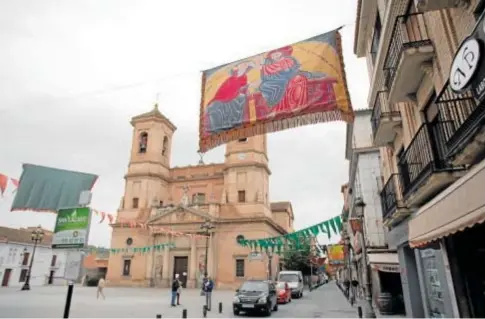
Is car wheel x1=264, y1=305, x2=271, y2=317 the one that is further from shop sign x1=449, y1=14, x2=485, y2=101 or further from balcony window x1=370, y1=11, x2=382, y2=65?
shop sign x1=449, y1=14, x2=485, y2=101

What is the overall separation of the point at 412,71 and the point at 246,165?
31.0m

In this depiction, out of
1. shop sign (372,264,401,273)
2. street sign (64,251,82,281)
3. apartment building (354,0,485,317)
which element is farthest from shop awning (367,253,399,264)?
street sign (64,251,82,281)

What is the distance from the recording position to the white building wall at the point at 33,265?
40.8 m

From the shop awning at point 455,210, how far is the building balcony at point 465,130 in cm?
35

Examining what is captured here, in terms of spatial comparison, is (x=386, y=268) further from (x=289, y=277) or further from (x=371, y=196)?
(x=289, y=277)

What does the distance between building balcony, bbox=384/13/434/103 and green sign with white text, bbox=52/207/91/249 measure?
7831 mm

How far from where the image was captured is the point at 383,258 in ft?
48.6

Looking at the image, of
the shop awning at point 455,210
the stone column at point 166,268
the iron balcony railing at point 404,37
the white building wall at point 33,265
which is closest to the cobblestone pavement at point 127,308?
the shop awning at point 455,210

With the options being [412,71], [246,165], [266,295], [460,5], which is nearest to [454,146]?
[460,5]

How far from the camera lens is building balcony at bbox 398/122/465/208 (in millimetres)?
6098

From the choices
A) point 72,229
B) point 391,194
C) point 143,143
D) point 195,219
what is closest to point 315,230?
point 391,194

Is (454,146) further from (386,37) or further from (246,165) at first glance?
(246,165)

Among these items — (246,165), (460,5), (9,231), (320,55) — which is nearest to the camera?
(460,5)

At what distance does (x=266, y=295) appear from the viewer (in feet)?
47.6
